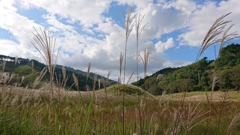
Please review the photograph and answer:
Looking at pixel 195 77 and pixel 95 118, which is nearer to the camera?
pixel 95 118

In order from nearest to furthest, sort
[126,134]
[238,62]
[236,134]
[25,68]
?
[126,134] → [236,134] → [238,62] → [25,68]

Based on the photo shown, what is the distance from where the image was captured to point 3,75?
3.95 m

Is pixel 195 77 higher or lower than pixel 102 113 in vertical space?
higher

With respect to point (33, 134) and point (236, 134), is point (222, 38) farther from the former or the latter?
point (236, 134)

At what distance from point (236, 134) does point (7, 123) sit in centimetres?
458

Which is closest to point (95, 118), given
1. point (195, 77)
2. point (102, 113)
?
point (102, 113)

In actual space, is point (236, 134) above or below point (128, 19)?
below

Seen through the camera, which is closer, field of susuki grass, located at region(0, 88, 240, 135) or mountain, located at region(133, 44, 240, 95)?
field of susuki grass, located at region(0, 88, 240, 135)

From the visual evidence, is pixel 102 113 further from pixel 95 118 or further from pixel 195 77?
pixel 195 77

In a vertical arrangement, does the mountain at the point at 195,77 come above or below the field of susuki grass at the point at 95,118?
above

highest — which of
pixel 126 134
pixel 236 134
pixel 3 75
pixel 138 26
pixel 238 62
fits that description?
pixel 238 62

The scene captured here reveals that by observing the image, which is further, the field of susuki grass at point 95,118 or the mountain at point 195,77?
the mountain at point 195,77

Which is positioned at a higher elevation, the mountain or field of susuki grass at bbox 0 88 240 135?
the mountain

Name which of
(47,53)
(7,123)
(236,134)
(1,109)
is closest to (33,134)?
(7,123)
